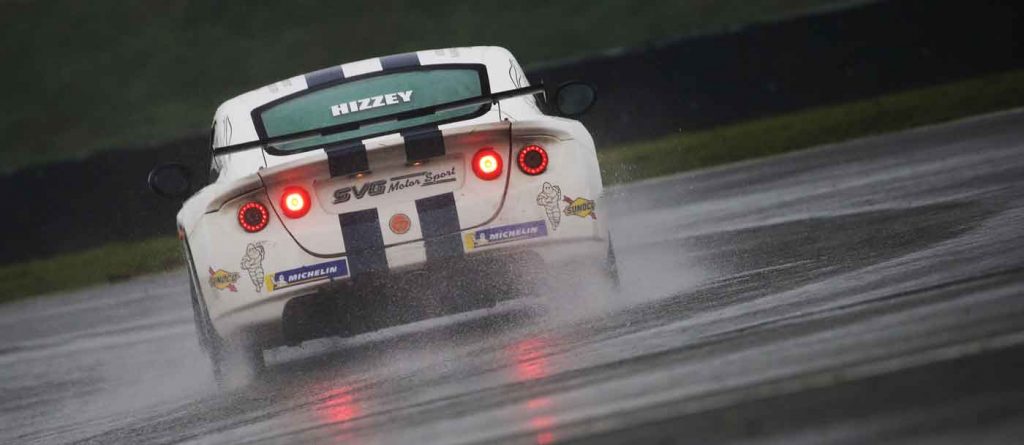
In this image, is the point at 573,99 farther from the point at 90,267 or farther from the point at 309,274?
the point at 90,267

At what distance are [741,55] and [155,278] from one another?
6636mm

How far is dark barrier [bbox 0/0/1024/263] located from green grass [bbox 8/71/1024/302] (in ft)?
0.55

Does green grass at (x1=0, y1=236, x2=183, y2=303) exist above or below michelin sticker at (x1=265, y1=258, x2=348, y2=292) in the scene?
above

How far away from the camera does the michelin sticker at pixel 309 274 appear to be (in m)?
7.07

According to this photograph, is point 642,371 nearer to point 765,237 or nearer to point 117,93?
point 765,237

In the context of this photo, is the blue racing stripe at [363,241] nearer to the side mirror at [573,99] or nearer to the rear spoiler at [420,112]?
the rear spoiler at [420,112]

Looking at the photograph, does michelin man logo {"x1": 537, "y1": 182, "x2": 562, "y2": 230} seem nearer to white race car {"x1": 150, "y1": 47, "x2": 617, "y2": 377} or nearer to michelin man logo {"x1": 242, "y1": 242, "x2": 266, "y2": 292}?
white race car {"x1": 150, "y1": 47, "x2": 617, "y2": 377}

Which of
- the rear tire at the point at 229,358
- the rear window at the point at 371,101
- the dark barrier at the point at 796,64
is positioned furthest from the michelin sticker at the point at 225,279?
the dark barrier at the point at 796,64

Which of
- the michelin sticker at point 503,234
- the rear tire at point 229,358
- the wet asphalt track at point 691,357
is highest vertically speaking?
the michelin sticker at point 503,234

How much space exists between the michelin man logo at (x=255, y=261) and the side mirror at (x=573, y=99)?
5.65 ft

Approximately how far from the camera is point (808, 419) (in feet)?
14.1

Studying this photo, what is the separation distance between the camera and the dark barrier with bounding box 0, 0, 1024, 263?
1811cm

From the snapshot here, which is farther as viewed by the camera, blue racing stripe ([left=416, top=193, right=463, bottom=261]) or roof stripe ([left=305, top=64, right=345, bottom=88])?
roof stripe ([left=305, top=64, right=345, bottom=88])

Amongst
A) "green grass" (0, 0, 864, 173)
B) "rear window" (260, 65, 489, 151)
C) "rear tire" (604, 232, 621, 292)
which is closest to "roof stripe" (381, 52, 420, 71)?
"rear window" (260, 65, 489, 151)
